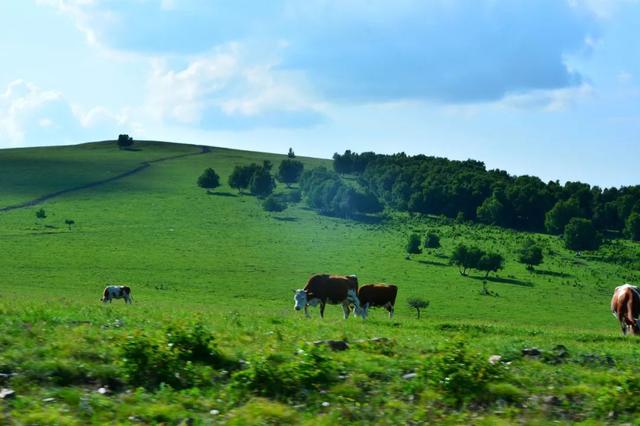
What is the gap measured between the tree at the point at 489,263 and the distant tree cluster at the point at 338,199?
4034 centimetres

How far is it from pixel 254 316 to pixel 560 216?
110708 millimetres

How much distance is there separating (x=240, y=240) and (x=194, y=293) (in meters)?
33.4

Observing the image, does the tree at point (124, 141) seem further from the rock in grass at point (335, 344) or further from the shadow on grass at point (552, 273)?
the rock in grass at point (335, 344)

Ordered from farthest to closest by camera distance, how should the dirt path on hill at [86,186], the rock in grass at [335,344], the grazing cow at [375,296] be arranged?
the dirt path on hill at [86,186], the grazing cow at [375,296], the rock in grass at [335,344]

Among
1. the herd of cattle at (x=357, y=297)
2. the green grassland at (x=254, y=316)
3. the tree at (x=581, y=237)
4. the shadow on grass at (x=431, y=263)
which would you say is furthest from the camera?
the tree at (x=581, y=237)

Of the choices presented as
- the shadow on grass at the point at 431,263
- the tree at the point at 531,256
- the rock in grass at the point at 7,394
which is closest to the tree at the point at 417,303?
the shadow on grass at the point at 431,263

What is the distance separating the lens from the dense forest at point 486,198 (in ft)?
409

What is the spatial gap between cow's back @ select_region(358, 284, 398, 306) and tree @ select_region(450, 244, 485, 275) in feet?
160

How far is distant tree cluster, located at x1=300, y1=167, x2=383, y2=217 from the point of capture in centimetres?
12375

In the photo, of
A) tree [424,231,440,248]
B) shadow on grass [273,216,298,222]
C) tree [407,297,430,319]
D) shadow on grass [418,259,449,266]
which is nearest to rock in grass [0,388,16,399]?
tree [407,297,430,319]

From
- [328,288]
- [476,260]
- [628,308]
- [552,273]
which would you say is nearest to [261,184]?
[476,260]

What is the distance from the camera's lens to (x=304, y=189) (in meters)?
137

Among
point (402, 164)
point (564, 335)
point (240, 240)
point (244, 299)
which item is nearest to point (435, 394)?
point (564, 335)

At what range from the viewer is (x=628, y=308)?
26828 mm
